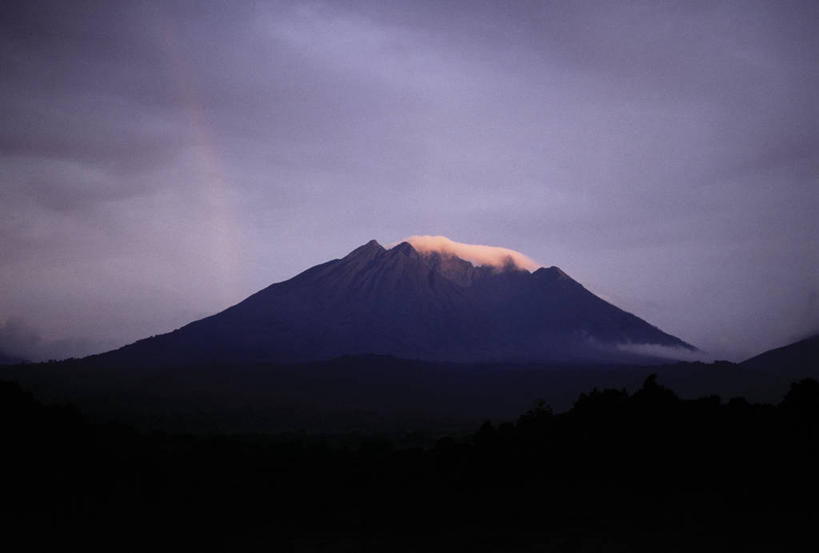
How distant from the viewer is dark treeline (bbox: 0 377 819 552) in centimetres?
2080

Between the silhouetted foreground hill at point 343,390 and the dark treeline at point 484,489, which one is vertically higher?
the silhouetted foreground hill at point 343,390

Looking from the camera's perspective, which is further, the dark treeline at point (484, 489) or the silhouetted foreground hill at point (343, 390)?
the silhouetted foreground hill at point (343, 390)

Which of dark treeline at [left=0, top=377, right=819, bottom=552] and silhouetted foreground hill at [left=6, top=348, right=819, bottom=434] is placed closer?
dark treeline at [left=0, top=377, right=819, bottom=552]

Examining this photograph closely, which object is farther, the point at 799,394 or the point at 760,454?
the point at 799,394

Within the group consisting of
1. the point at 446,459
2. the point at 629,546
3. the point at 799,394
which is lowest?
the point at 629,546

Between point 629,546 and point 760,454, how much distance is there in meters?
7.07

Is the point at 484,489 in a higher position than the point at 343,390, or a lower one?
lower

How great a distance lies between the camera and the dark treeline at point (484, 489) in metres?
20.8

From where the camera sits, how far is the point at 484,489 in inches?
980

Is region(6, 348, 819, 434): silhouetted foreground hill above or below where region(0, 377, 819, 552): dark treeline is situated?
above

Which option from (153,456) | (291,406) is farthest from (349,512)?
(291,406)

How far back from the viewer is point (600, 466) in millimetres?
25328

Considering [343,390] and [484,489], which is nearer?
[484,489]

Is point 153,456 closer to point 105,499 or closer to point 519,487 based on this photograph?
point 105,499
